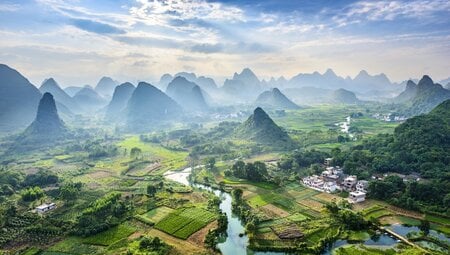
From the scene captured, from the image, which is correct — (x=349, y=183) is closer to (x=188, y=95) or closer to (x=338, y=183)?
(x=338, y=183)

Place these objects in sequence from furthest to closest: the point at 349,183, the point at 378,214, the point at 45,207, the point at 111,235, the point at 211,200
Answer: the point at 349,183, the point at 211,200, the point at 45,207, the point at 378,214, the point at 111,235

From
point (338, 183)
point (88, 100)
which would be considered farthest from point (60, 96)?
point (338, 183)

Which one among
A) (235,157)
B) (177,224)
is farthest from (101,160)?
(177,224)

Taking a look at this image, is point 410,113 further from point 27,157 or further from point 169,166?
point 27,157

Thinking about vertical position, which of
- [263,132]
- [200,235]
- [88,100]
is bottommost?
[200,235]

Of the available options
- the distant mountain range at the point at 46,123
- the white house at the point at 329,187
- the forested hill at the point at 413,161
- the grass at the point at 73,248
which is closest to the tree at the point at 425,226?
the forested hill at the point at 413,161

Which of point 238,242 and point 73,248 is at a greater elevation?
point 238,242

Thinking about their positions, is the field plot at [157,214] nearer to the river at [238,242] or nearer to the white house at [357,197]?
the river at [238,242]
